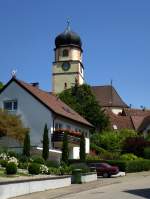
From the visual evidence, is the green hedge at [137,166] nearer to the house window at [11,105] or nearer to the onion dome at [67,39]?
the house window at [11,105]

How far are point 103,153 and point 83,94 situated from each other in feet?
81.6

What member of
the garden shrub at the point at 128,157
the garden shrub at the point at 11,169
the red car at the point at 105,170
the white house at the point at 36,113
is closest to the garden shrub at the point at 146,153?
the garden shrub at the point at 128,157

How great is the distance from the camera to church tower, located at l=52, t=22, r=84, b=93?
425 feet

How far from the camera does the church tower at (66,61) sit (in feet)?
425

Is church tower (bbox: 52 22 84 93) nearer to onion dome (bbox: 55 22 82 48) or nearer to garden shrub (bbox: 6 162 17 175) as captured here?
onion dome (bbox: 55 22 82 48)

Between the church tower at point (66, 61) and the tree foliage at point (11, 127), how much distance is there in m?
71.0

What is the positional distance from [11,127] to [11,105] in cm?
644

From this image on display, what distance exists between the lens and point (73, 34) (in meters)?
130

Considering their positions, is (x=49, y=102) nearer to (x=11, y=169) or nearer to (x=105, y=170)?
(x=105, y=170)

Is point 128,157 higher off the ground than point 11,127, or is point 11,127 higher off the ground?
point 11,127

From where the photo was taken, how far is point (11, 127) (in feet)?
188

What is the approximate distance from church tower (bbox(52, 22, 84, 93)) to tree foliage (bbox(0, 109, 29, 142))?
70998 millimetres

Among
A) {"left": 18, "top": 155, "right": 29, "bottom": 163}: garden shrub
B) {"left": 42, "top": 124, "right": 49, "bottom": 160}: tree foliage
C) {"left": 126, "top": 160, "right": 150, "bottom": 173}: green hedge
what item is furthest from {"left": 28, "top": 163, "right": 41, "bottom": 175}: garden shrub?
{"left": 126, "top": 160, "right": 150, "bottom": 173}: green hedge

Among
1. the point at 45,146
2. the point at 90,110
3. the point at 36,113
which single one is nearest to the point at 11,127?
the point at 45,146
